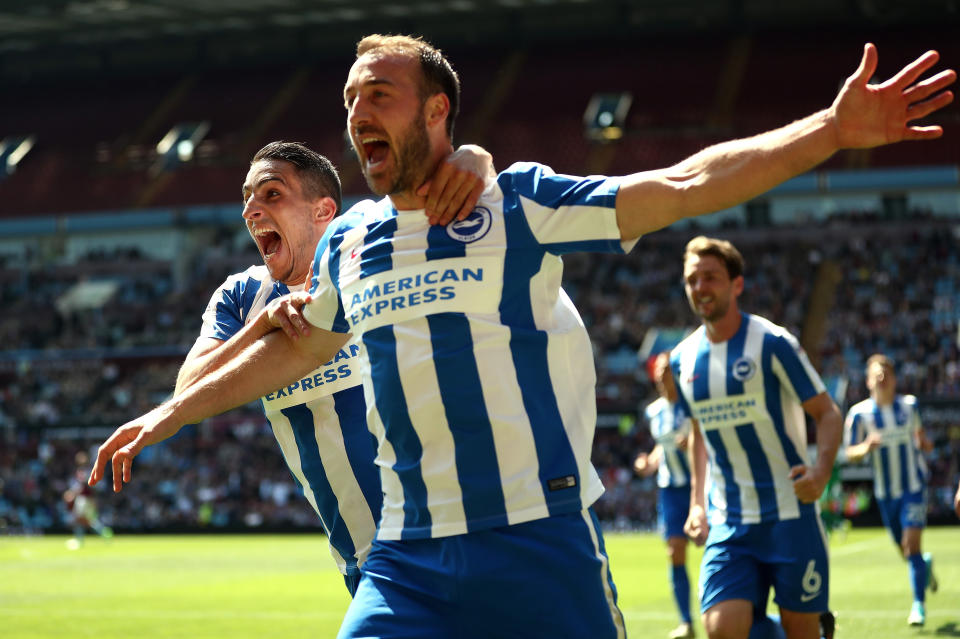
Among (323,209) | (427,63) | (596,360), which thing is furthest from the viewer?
(596,360)

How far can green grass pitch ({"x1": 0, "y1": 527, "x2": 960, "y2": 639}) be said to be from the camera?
11633 mm

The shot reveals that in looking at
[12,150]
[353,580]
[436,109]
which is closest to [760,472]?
[353,580]

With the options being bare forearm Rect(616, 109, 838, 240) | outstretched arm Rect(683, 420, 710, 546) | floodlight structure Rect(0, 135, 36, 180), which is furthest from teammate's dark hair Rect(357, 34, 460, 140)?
floodlight structure Rect(0, 135, 36, 180)

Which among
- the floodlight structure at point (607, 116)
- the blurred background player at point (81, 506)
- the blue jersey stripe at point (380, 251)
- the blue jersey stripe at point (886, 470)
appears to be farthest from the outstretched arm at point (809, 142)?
the floodlight structure at point (607, 116)

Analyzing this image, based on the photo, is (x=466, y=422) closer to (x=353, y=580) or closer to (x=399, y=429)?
(x=399, y=429)

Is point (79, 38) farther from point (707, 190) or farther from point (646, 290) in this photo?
point (707, 190)

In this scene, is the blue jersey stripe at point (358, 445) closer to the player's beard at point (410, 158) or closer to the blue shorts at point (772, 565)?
the player's beard at point (410, 158)

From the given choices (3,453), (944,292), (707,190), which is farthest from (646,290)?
(707,190)

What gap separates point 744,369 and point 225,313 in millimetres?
3165

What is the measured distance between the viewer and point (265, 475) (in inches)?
1319

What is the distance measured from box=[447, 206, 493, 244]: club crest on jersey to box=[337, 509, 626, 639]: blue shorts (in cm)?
80

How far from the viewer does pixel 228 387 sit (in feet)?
11.8

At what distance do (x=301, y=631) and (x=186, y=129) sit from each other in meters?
31.6

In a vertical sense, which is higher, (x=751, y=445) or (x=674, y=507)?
(x=751, y=445)
